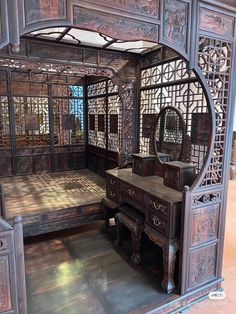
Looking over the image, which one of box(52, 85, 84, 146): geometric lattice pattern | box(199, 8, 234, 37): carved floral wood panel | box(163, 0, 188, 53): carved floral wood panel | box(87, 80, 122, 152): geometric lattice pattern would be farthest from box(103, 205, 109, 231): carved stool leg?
box(52, 85, 84, 146): geometric lattice pattern

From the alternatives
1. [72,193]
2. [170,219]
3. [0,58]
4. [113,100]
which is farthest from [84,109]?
[170,219]

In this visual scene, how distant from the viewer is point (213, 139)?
2143 millimetres

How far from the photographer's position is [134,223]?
2.64 m

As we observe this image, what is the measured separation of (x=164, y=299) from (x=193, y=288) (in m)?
0.30

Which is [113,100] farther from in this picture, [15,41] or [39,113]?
[15,41]

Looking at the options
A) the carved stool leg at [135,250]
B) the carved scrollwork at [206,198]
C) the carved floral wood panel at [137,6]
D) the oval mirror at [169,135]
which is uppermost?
the carved floral wood panel at [137,6]

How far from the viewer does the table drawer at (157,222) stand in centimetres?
223

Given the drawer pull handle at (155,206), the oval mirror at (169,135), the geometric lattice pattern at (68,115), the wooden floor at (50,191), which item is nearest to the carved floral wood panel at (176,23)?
the oval mirror at (169,135)

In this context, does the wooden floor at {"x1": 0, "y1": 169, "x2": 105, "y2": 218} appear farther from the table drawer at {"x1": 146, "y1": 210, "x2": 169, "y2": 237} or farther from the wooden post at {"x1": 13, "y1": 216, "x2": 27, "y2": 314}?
the wooden post at {"x1": 13, "y1": 216, "x2": 27, "y2": 314}

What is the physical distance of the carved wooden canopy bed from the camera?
160cm

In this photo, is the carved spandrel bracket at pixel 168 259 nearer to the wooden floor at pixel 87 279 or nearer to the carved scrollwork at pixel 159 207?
the wooden floor at pixel 87 279

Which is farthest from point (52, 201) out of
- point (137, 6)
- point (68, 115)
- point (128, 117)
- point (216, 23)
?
point (216, 23)

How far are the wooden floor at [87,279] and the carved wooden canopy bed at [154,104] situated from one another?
0.30m

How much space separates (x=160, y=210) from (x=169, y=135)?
1.16 m
